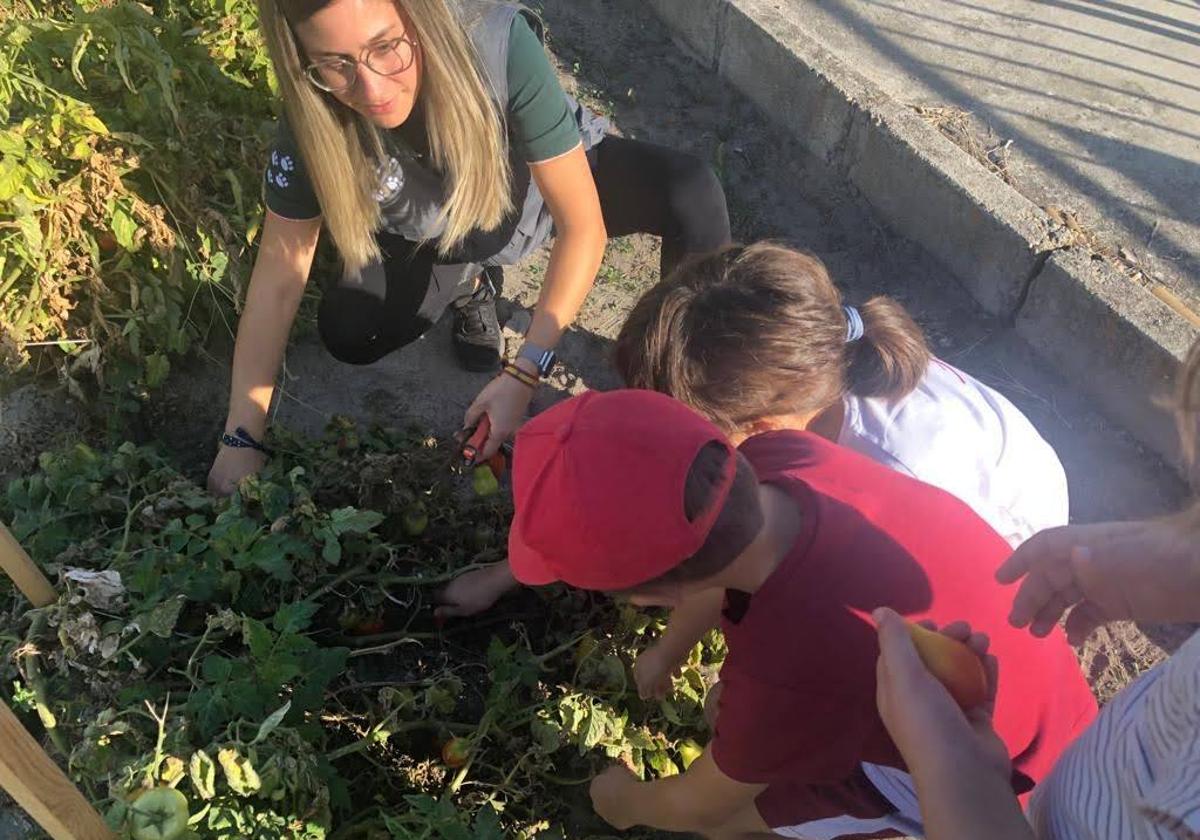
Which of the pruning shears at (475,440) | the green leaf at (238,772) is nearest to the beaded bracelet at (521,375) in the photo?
the pruning shears at (475,440)

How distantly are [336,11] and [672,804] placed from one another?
1.55 metres

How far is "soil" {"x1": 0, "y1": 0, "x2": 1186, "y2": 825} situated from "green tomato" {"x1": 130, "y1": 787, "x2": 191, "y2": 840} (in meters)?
1.25

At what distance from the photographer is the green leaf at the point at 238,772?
1.53 meters

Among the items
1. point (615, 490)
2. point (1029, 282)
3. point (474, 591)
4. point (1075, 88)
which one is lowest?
point (474, 591)

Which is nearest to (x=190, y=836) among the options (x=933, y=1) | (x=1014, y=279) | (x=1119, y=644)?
(x=1119, y=644)

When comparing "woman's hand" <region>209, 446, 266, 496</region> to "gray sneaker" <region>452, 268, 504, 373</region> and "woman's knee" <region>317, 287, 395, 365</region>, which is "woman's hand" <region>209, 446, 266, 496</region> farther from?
"gray sneaker" <region>452, 268, 504, 373</region>

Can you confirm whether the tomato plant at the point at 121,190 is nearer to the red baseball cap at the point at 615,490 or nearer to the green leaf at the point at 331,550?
the green leaf at the point at 331,550

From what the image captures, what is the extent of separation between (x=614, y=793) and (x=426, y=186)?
1424 mm

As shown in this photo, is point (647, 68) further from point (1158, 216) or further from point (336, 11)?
point (336, 11)

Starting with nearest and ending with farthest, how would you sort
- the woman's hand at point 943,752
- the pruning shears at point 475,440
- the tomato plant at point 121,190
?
the woman's hand at point 943,752
the pruning shears at point 475,440
the tomato plant at point 121,190

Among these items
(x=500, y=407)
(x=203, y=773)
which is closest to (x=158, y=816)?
(x=203, y=773)

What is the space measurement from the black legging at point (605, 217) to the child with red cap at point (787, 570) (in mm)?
1138

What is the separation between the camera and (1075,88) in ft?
10.8

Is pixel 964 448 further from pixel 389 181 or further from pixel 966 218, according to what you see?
pixel 389 181
